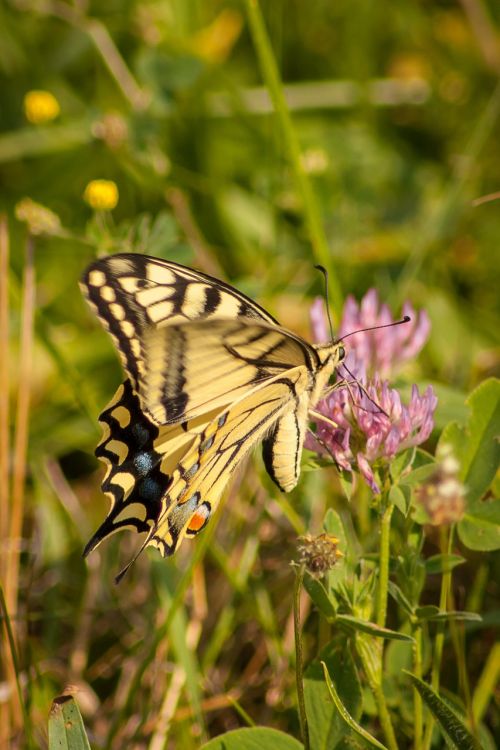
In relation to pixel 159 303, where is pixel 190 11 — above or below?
above

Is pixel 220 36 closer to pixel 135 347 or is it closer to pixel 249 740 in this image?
pixel 135 347

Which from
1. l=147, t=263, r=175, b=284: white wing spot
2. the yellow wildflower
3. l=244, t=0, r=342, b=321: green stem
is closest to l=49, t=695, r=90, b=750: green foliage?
l=147, t=263, r=175, b=284: white wing spot

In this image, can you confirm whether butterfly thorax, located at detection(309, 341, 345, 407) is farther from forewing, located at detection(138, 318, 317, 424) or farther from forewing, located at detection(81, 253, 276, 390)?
forewing, located at detection(81, 253, 276, 390)

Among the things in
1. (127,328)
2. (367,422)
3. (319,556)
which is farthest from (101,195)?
(319,556)

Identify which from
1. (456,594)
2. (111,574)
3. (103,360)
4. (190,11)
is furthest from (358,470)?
(190,11)

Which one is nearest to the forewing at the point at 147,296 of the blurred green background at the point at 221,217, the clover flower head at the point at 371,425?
the clover flower head at the point at 371,425

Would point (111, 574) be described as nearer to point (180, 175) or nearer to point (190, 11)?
point (180, 175)
